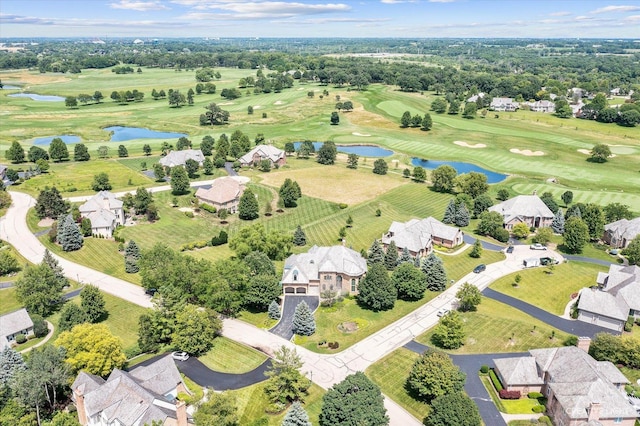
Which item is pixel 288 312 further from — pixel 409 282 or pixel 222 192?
pixel 222 192

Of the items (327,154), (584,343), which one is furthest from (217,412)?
(327,154)

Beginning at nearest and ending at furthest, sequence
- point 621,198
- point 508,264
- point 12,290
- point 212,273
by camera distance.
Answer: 1. point 212,273
2. point 12,290
3. point 508,264
4. point 621,198

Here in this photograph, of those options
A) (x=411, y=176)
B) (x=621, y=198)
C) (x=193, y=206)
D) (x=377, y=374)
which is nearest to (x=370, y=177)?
(x=411, y=176)

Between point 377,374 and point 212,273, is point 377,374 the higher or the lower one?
the lower one

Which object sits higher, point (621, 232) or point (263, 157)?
point (263, 157)

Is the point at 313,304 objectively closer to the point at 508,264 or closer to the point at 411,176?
the point at 508,264

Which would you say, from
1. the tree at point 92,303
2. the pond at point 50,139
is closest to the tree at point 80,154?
the pond at point 50,139

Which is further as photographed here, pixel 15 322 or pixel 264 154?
pixel 264 154

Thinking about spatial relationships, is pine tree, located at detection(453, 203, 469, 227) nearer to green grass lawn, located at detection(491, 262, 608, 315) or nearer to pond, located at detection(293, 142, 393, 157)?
green grass lawn, located at detection(491, 262, 608, 315)
